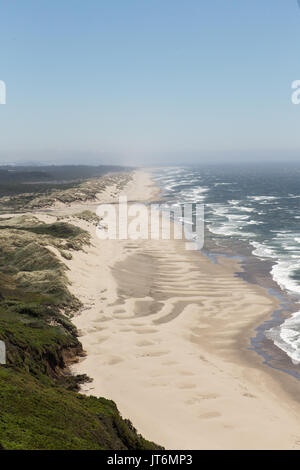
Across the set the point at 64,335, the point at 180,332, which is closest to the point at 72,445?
the point at 64,335

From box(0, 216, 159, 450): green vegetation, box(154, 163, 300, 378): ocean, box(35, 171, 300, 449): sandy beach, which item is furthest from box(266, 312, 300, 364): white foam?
box(0, 216, 159, 450): green vegetation

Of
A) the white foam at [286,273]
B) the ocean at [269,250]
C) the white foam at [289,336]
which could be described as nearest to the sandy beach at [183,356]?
the ocean at [269,250]

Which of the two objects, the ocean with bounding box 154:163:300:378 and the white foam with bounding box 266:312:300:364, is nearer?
the white foam with bounding box 266:312:300:364

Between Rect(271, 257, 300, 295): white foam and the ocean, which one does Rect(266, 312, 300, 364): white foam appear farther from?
Rect(271, 257, 300, 295): white foam

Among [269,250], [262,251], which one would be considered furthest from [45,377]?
[269,250]

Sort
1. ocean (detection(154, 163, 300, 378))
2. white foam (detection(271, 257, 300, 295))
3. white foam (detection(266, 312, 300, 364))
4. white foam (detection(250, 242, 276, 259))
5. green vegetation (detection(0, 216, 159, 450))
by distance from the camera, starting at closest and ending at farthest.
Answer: green vegetation (detection(0, 216, 159, 450)), white foam (detection(266, 312, 300, 364)), ocean (detection(154, 163, 300, 378)), white foam (detection(271, 257, 300, 295)), white foam (detection(250, 242, 276, 259))

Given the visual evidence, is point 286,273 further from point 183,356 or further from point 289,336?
point 183,356
